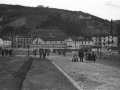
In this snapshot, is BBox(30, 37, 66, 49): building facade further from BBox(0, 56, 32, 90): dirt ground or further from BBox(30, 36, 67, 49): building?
BBox(0, 56, 32, 90): dirt ground

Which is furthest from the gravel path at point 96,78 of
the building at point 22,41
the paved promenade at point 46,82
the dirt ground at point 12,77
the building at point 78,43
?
the building at point 22,41

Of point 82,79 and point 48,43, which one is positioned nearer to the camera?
point 82,79

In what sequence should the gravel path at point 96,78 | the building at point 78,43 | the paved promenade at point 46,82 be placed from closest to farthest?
the paved promenade at point 46,82, the gravel path at point 96,78, the building at point 78,43

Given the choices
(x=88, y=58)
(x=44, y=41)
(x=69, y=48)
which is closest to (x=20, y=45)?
(x=44, y=41)

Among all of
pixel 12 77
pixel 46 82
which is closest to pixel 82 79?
pixel 46 82

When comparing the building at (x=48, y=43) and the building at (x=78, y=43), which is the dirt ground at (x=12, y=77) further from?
the building at (x=48, y=43)

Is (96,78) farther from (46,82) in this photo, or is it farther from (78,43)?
(78,43)

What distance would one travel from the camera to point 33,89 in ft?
32.5

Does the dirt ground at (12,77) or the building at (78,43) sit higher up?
the building at (78,43)

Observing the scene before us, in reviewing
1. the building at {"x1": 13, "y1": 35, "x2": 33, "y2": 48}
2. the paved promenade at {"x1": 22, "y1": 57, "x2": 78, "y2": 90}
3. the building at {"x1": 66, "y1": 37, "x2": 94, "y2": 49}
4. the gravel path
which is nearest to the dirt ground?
the paved promenade at {"x1": 22, "y1": 57, "x2": 78, "y2": 90}

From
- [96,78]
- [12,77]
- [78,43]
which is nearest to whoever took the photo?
[12,77]

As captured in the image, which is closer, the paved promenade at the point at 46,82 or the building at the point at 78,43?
the paved promenade at the point at 46,82

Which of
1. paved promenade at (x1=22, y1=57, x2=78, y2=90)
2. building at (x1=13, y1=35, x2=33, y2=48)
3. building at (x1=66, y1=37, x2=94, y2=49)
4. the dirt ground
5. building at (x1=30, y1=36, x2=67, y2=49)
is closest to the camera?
paved promenade at (x1=22, y1=57, x2=78, y2=90)

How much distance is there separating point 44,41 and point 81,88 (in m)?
143
